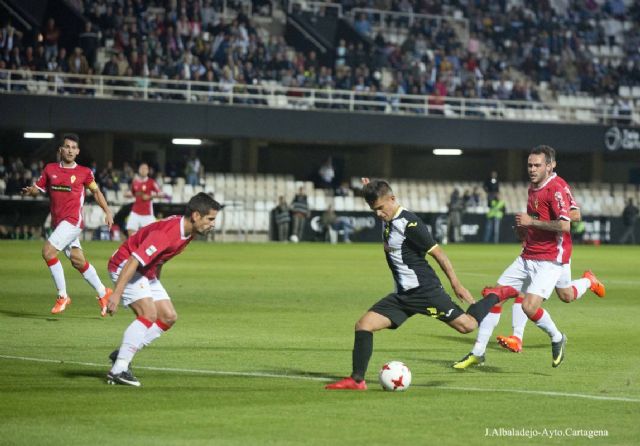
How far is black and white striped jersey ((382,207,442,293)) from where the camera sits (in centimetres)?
1003

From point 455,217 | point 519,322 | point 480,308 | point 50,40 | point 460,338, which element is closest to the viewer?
point 480,308

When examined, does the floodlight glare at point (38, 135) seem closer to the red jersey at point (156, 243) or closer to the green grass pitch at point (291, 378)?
the green grass pitch at point (291, 378)

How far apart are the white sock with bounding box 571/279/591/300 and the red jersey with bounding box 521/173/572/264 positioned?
2.34 feet

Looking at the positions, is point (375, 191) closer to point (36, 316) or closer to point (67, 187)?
point (36, 316)

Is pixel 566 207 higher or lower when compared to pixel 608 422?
higher

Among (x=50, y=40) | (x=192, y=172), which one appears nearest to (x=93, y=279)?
(x=50, y=40)

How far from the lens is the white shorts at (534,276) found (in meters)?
11.8

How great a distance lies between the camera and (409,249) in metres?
10.1

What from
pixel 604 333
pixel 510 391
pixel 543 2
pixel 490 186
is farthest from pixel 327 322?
pixel 543 2

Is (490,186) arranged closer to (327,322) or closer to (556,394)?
(327,322)

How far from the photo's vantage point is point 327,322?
52.2ft

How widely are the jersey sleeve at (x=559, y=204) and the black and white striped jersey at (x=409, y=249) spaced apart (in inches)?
80.5

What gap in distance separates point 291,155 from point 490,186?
32.1ft

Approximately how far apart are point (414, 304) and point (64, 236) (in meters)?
7.88
